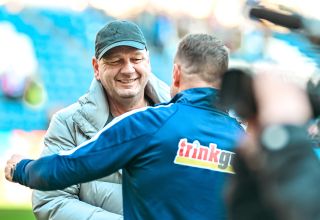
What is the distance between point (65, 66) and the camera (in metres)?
9.18

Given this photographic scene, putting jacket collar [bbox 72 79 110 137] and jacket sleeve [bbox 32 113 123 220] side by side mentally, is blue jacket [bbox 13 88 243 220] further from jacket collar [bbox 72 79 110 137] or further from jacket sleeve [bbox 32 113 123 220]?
jacket collar [bbox 72 79 110 137]

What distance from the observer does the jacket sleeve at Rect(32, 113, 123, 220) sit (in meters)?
2.34

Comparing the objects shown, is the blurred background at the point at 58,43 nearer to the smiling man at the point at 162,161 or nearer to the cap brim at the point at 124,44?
→ the cap brim at the point at 124,44

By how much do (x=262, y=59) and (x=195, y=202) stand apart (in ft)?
3.21

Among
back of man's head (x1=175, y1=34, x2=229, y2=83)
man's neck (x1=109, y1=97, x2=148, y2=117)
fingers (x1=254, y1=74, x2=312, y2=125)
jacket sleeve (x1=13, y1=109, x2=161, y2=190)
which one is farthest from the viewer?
man's neck (x1=109, y1=97, x2=148, y2=117)

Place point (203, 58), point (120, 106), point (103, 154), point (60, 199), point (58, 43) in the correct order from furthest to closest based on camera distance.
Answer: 1. point (58, 43)
2. point (120, 106)
3. point (60, 199)
4. point (203, 58)
5. point (103, 154)

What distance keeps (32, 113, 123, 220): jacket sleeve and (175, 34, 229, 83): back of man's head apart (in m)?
0.60

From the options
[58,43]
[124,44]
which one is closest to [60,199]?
[124,44]

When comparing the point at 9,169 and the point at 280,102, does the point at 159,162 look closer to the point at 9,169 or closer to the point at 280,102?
the point at 9,169

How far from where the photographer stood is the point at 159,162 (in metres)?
1.91

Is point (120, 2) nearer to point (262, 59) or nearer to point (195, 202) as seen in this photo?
point (195, 202)

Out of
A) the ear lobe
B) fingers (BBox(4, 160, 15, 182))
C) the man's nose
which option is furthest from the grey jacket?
the ear lobe

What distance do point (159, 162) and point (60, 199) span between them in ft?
2.09

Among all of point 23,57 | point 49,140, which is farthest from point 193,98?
point 23,57
